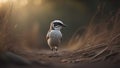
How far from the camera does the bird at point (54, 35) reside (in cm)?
294

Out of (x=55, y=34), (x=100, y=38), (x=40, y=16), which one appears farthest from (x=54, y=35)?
(x=100, y=38)

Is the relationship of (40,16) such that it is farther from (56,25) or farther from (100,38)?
(100,38)

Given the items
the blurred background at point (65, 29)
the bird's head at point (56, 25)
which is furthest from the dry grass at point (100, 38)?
the bird's head at point (56, 25)

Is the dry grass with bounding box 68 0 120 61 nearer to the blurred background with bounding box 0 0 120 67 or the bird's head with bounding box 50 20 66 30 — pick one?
the blurred background with bounding box 0 0 120 67

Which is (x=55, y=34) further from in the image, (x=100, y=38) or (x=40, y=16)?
(x=100, y=38)

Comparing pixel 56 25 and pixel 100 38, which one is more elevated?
pixel 56 25

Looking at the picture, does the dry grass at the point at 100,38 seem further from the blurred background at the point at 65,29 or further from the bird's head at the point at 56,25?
the bird's head at the point at 56,25

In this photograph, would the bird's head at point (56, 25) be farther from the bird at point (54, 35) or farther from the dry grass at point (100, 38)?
the dry grass at point (100, 38)

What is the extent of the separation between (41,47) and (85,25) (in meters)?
0.33

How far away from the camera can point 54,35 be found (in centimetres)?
296

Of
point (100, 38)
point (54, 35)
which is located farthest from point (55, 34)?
point (100, 38)

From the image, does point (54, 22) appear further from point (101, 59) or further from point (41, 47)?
point (101, 59)

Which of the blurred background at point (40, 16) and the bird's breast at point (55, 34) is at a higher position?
the blurred background at point (40, 16)

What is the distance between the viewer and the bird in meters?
2.94
